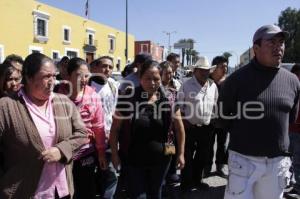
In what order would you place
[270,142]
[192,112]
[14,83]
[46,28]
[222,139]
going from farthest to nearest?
[46,28]
[222,139]
[192,112]
[14,83]
[270,142]

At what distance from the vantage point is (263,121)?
310 cm

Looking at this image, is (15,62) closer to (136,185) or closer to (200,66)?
(136,185)

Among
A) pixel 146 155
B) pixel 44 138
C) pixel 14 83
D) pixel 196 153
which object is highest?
pixel 14 83

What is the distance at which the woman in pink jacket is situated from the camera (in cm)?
367

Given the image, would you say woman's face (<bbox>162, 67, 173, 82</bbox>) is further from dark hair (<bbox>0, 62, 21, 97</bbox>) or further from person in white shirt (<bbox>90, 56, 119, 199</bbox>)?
dark hair (<bbox>0, 62, 21, 97</bbox>)

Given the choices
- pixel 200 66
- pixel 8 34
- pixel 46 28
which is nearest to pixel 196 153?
pixel 200 66

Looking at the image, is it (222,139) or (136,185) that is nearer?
(136,185)

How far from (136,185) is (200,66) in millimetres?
2391

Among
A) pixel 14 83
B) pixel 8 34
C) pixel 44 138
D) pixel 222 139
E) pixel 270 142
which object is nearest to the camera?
pixel 44 138

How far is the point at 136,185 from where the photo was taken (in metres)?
3.48

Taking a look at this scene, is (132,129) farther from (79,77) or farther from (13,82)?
(13,82)

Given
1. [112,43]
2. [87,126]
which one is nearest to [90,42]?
[112,43]

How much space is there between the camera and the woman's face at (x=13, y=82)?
3.35 metres

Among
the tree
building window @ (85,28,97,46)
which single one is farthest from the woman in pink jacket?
the tree
